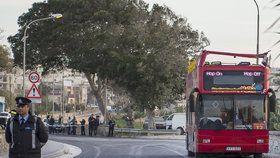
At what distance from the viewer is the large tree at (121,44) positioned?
5634 centimetres

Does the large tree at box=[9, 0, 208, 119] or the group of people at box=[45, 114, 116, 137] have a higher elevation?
the large tree at box=[9, 0, 208, 119]

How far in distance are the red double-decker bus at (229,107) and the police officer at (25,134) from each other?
1266 centimetres

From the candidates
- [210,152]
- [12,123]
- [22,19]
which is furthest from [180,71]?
[12,123]

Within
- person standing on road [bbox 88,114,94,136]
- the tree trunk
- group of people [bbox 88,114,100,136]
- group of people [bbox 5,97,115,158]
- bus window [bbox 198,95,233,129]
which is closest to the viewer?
group of people [bbox 5,97,115,158]

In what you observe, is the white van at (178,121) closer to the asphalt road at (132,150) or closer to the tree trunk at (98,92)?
the tree trunk at (98,92)

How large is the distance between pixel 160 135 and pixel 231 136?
33.8 meters

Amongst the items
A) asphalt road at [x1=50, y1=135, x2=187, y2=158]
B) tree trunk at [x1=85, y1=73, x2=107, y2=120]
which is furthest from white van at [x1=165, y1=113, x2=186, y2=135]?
asphalt road at [x1=50, y1=135, x2=187, y2=158]

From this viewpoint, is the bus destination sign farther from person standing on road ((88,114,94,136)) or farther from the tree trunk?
the tree trunk

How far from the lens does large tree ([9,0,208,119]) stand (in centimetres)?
5634

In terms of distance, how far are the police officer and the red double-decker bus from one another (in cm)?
1266

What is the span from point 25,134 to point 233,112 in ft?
44.0

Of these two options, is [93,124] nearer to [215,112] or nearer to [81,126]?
[81,126]

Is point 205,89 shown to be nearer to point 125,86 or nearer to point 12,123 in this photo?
point 12,123

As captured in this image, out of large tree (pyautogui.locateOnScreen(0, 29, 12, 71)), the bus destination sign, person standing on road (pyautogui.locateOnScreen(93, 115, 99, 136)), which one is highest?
large tree (pyautogui.locateOnScreen(0, 29, 12, 71))
